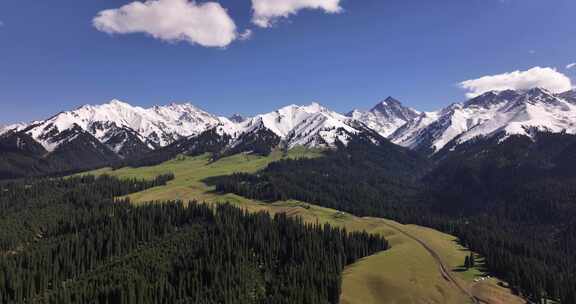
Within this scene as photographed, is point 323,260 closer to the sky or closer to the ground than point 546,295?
closer to the sky

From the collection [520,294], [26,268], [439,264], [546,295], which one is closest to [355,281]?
[439,264]

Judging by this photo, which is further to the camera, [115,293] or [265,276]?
[265,276]

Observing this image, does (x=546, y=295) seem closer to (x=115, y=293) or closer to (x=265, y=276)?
(x=265, y=276)

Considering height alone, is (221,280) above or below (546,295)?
above

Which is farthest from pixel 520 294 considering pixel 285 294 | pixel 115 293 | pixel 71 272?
pixel 71 272

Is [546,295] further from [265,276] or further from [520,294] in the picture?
[265,276]

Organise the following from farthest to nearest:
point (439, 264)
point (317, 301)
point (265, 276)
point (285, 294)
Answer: point (439, 264)
point (265, 276)
point (285, 294)
point (317, 301)

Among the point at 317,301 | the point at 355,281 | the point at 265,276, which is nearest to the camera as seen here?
the point at 317,301

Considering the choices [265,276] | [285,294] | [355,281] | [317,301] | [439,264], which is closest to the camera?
[317,301]

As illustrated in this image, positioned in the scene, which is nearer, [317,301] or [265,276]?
[317,301]
